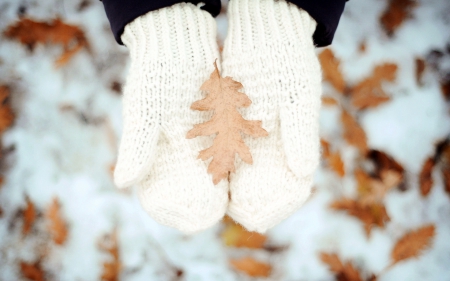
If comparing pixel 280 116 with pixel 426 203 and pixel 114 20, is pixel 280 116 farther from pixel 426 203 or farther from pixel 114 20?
pixel 426 203

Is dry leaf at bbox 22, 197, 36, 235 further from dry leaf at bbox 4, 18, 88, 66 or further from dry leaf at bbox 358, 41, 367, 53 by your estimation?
dry leaf at bbox 358, 41, 367, 53

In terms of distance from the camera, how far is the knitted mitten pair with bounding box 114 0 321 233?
91 centimetres

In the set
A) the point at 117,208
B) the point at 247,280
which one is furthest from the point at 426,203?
the point at 117,208

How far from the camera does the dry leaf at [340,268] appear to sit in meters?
1.24

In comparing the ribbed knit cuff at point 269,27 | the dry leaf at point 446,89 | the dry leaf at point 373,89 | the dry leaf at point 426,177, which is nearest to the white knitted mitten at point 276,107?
the ribbed knit cuff at point 269,27

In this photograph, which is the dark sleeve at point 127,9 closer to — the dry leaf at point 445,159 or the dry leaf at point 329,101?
the dry leaf at point 329,101

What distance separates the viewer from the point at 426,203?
1.30 metres

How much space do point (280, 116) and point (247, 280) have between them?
646 millimetres

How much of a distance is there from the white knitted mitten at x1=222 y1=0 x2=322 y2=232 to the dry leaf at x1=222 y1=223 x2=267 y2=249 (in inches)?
11.2

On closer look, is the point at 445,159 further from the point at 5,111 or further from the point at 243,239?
the point at 5,111

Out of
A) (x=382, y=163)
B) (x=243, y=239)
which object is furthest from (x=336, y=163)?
(x=243, y=239)

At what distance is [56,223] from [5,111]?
20.5 inches

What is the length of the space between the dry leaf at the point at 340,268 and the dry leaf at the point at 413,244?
0.50 feet

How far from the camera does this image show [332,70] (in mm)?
1450
